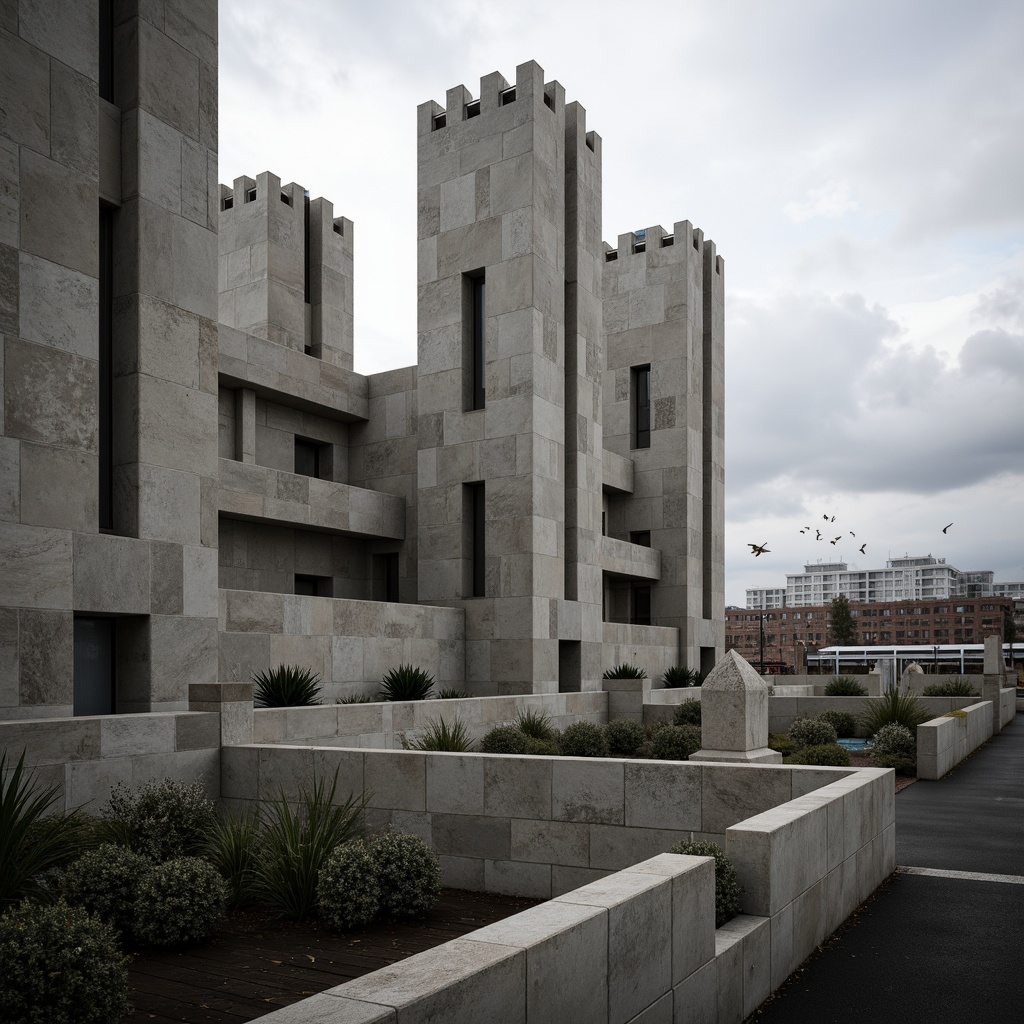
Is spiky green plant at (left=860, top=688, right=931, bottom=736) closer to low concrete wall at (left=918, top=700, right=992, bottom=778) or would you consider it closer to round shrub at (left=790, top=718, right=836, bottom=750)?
low concrete wall at (left=918, top=700, right=992, bottom=778)

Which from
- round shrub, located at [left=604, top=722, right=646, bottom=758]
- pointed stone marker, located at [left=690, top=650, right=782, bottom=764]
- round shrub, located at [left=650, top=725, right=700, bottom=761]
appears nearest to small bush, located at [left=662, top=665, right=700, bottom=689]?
round shrub, located at [left=604, top=722, right=646, bottom=758]

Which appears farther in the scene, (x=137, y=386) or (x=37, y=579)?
(x=137, y=386)

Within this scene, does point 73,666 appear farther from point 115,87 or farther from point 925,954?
point 925,954

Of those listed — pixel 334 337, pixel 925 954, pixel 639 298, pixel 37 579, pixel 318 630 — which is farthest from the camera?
pixel 639 298

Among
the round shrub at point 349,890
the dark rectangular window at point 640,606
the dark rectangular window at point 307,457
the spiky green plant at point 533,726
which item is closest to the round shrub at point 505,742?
the spiky green plant at point 533,726

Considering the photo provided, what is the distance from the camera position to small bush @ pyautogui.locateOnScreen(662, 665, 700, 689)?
1369 inches

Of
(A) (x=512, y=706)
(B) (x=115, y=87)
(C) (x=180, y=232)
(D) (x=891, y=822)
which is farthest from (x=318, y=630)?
(D) (x=891, y=822)

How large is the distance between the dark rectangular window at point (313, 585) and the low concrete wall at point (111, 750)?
15015 mm

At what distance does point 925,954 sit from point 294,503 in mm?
20030

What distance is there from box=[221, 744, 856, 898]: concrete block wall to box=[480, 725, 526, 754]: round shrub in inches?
244

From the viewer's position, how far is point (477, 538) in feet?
89.8

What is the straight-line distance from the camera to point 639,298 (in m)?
38.5

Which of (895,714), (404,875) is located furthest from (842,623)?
(404,875)

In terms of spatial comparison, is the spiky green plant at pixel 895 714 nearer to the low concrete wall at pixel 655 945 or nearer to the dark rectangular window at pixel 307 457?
the low concrete wall at pixel 655 945
